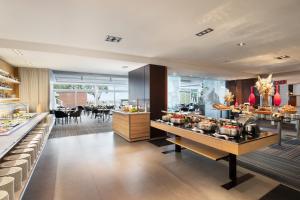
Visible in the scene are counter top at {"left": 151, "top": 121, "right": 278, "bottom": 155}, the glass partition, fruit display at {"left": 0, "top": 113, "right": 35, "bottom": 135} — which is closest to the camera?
counter top at {"left": 151, "top": 121, "right": 278, "bottom": 155}

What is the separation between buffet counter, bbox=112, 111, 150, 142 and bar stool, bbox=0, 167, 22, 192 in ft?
11.5

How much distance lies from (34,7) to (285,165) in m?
5.46

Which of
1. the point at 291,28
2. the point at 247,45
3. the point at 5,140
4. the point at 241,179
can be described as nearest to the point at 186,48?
the point at 247,45

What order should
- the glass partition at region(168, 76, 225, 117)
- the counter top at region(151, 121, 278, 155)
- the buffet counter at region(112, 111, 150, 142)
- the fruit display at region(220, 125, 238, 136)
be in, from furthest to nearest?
the glass partition at region(168, 76, 225, 117), the buffet counter at region(112, 111, 150, 142), the fruit display at region(220, 125, 238, 136), the counter top at region(151, 121, 278, 155)

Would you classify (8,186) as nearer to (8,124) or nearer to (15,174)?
(15,174)

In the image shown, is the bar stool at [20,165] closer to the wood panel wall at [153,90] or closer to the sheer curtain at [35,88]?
the wood panel wall at [153,90]

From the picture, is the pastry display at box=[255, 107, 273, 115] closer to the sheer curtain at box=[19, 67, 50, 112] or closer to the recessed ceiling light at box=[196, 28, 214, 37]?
the recessed ceiling light at box=[196, 28, 214, 37]

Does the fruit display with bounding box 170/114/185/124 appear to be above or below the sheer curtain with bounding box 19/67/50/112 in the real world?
below

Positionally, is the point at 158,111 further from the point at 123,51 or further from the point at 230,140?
the point at 230,140

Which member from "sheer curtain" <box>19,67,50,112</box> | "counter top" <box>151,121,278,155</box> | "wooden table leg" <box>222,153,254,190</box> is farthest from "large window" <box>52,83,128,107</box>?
"wooden table leg" <box>222,153,254,190</box>

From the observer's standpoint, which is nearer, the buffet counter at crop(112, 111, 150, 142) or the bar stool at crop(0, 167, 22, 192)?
the bar stool at crop(0, 167, 22, 192)

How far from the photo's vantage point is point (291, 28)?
11.0 feet

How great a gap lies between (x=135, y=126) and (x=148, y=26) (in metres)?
3.20

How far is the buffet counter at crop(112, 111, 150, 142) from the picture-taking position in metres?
5.28
